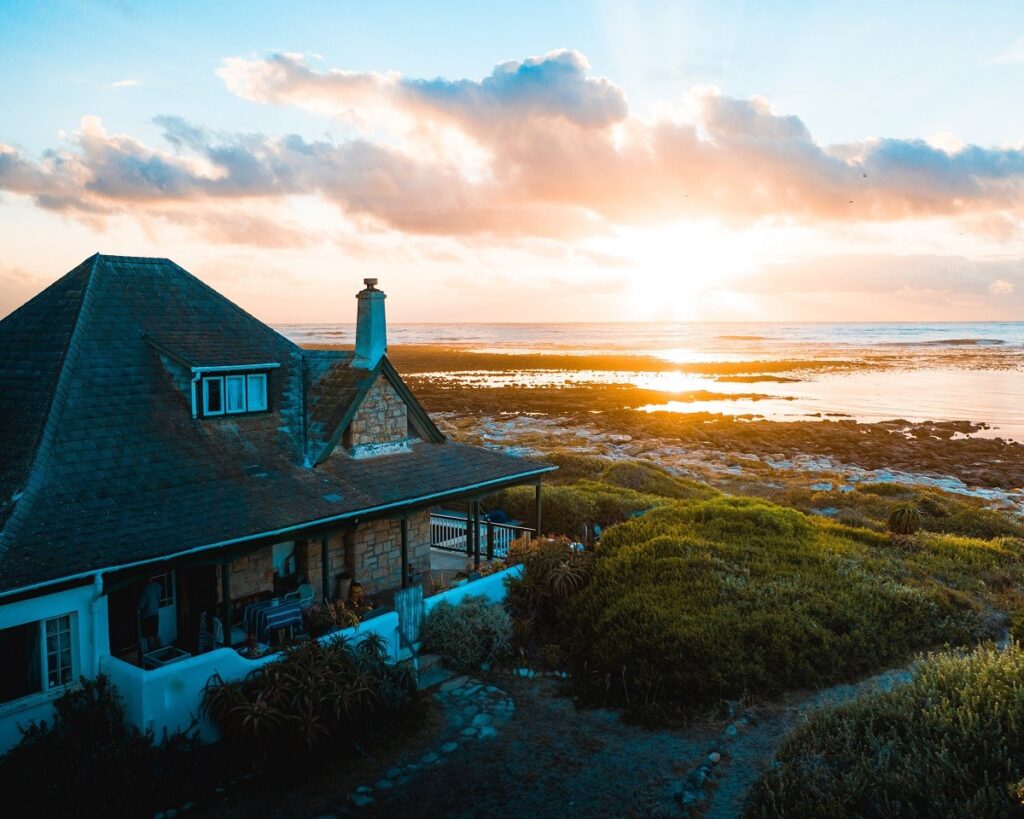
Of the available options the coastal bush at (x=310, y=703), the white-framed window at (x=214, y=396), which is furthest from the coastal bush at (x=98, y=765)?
the white-framed window at (x=214, y=396)

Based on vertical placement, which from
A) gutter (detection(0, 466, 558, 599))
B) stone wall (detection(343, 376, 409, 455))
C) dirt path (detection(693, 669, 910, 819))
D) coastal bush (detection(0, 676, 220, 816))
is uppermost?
stone wall (detection(343, 376, 409, 455))

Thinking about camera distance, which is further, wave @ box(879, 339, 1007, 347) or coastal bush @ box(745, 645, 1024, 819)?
wave @ box(879, 339, 1007, 347)

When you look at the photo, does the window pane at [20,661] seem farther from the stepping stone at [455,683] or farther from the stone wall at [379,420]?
the stone wall at [379,420]

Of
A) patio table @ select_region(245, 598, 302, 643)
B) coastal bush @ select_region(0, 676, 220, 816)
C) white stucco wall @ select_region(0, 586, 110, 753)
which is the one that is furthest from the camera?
patio table @ select_region(245, 598, 302, 643)

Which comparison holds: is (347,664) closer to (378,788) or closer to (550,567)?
(378,788)

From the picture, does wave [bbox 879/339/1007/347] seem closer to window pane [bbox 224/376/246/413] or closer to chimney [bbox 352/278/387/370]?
chimney [bbox 352/278/387/370]

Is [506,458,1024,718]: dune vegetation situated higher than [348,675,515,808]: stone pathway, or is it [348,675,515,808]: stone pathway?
[506,458,1024,718]: dune vegetation

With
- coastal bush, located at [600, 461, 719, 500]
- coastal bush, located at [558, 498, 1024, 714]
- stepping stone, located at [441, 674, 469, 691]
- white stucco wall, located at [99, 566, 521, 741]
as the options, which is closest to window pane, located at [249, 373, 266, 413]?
white stucco wall, located at [99, 566, 521, 741]

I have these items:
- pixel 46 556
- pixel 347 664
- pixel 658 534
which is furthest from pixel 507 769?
pixel 658 534
